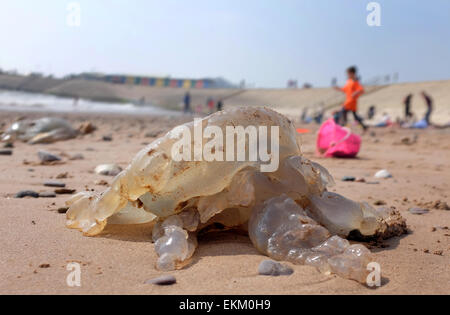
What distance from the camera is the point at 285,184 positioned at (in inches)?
86.0

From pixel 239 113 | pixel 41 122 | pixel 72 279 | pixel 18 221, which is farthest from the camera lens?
pixel 41 122

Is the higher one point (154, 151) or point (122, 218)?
point (154, 151)

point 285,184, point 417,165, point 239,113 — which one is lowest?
point 417,165

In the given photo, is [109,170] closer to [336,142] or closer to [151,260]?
[151,260]

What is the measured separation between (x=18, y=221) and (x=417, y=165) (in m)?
4.48

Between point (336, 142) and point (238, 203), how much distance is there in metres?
4.06

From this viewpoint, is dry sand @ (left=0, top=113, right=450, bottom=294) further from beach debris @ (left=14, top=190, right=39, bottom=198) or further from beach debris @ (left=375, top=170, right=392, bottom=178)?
beach debris @ (left=375, top=170, right=392, bottom=178)

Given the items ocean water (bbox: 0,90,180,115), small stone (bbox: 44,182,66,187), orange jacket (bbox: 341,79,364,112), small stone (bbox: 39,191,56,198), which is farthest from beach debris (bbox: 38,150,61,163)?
ocean water (bbox: 0,90,180,115)

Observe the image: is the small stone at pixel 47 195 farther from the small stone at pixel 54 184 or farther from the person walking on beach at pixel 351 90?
the person walking on beach at pixel 351 90

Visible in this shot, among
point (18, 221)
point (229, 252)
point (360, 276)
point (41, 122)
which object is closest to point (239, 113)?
point (229, 252)

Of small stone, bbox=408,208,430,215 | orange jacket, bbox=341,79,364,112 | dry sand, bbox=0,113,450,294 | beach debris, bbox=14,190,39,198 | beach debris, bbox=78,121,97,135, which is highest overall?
orange jacket, bbox=341,79,364,112

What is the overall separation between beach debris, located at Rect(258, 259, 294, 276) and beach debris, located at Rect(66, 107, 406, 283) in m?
0.10

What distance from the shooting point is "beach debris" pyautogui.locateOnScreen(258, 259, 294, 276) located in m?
1.71
